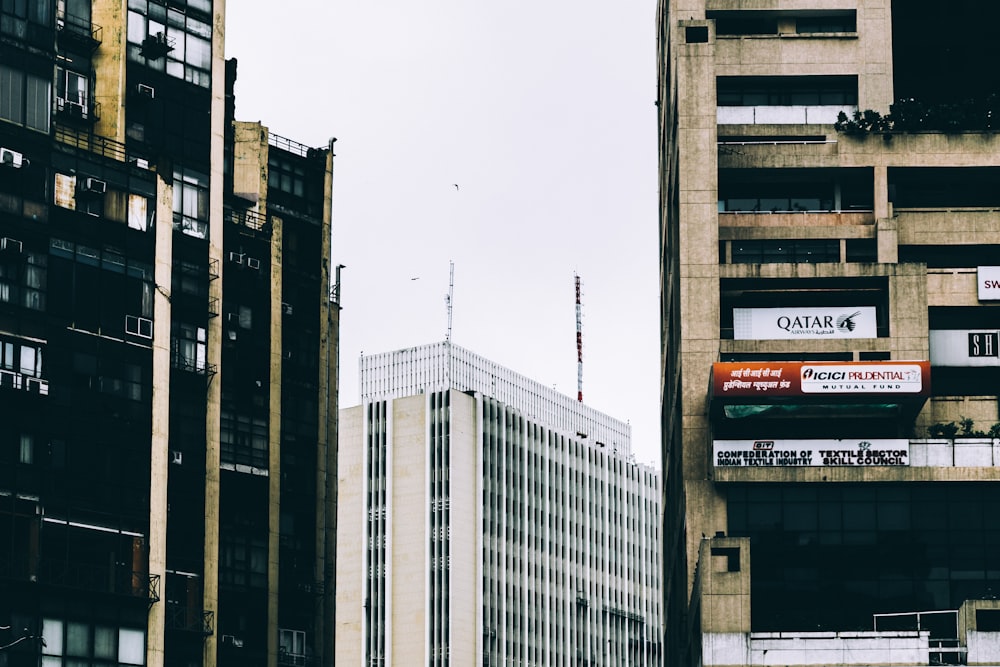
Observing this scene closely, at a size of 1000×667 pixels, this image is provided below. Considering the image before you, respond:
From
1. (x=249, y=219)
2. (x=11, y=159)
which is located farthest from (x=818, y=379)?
(x=11, y=159)

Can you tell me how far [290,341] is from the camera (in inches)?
5039

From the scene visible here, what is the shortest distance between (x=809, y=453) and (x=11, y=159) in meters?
42.9

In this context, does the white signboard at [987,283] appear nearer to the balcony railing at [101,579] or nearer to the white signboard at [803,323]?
the white signboard at [803,323]

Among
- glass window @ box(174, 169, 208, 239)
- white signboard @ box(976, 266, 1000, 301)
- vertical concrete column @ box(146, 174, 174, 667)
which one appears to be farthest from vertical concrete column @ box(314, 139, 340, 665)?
white signboard @ box(976, 266, 1000, 301)

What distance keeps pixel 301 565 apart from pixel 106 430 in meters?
23.6

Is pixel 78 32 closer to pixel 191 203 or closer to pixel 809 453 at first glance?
pixel 191 203

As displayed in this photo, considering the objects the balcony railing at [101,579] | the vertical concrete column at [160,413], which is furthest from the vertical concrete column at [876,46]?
the balcony railing at [101,579]

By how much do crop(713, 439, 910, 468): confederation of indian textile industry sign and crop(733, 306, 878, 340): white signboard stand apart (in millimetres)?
6697

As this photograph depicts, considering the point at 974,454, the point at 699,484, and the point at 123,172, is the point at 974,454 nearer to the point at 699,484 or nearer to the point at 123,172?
the point at 699,484

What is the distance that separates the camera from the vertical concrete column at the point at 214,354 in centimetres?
11069

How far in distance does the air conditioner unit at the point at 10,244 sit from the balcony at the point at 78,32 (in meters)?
13.5

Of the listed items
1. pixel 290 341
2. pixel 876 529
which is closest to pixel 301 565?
pixel 290 341

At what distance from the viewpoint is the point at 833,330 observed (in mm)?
117562

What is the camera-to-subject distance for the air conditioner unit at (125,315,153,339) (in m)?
105
